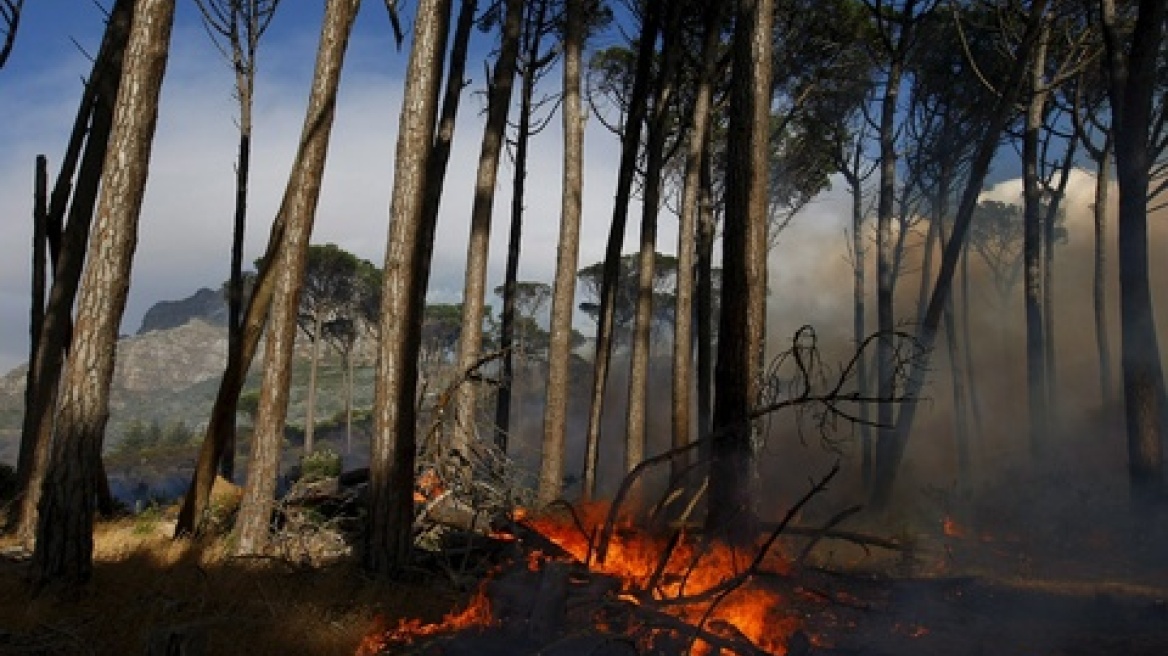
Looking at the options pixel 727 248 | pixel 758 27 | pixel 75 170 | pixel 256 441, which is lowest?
pixel 256 441

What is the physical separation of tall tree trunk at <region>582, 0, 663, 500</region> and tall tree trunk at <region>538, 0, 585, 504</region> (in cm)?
126

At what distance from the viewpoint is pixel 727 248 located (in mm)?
8656

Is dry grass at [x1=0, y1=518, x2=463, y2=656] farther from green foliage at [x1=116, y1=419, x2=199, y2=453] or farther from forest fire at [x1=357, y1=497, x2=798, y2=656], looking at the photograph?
green foliage at [x1=116, y1=419, x2=199, y2=453]

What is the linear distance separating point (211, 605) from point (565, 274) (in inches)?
321

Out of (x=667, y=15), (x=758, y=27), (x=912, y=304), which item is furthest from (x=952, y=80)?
(x=758, y=27)

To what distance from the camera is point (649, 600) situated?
568 cm

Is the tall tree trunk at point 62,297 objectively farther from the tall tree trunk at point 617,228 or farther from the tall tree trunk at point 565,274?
the tall tree trunk at point 617,228

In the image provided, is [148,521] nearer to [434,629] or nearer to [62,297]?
[62,297]

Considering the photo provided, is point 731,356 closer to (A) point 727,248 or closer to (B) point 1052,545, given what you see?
(A) point 727,248

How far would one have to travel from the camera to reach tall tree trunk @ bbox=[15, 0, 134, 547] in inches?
399

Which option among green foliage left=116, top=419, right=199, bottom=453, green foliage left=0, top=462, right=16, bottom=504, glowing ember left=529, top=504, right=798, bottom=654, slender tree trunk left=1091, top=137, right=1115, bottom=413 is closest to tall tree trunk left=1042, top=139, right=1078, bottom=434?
slender tree trunk left=1091, top=137, right=1115, bottom=413

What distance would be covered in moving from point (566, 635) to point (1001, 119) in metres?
11.9

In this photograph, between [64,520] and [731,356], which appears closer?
[64,520]

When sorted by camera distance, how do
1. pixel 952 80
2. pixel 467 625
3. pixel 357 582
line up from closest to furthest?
pixel 467 625 → pixel 357 582 → pixel 952 80
